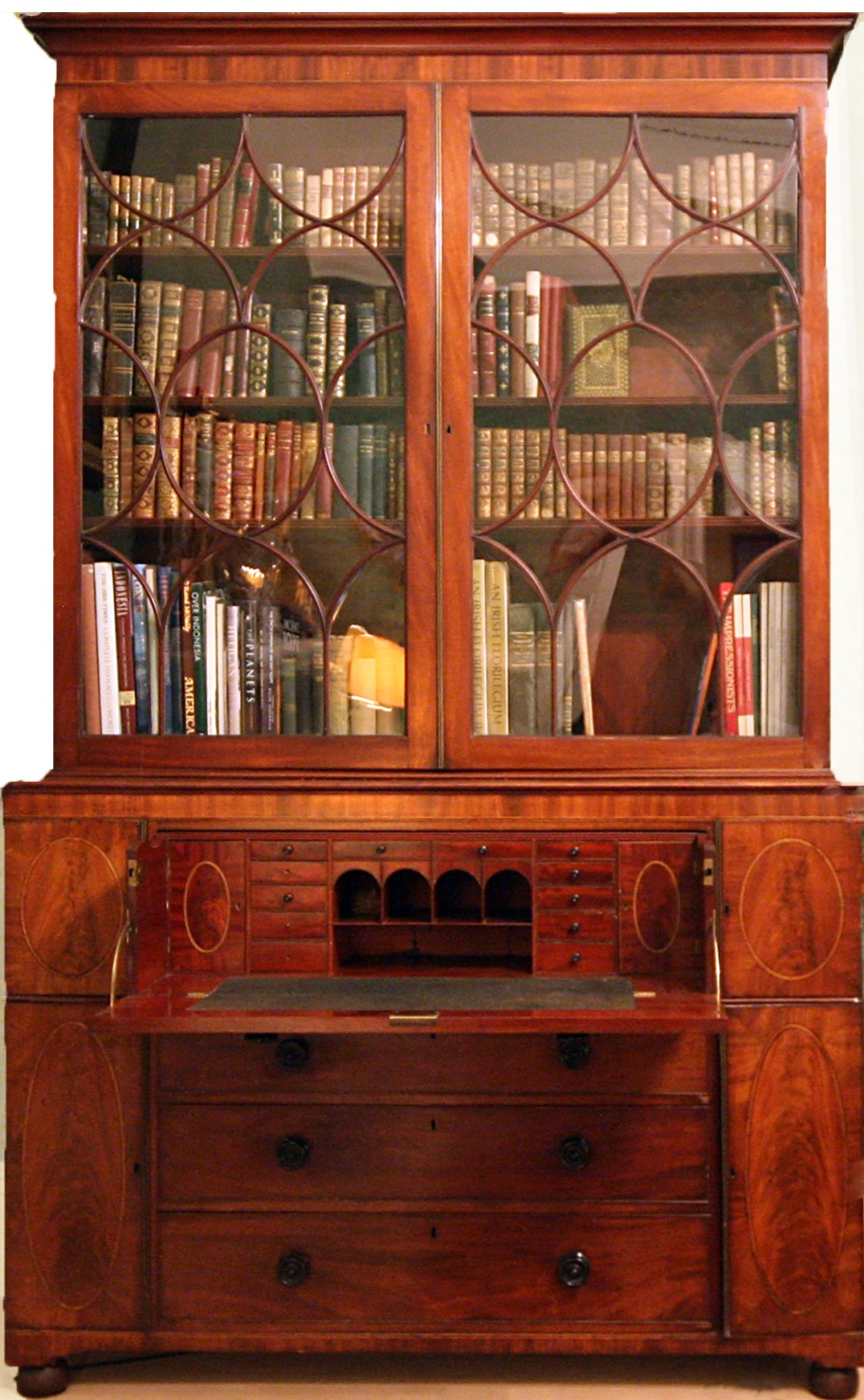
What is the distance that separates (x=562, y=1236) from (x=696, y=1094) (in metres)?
0.33

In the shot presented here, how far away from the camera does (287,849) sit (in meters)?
2.27

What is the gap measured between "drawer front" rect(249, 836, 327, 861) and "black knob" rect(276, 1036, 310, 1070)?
301 mm

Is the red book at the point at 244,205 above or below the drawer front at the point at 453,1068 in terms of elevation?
above

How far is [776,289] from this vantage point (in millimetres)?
2318

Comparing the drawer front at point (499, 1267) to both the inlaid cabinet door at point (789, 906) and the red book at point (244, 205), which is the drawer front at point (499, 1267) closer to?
the inlaid cabinet door at point (789, 906)

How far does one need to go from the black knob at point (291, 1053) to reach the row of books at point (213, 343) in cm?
→ 111

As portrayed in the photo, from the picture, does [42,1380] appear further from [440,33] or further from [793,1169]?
[440,33]

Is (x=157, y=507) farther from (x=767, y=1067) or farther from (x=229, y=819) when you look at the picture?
(x=767, y=1067)

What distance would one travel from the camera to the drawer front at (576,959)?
7.36 ft

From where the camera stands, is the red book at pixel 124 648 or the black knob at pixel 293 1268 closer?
the black knob at pixel 293 1268

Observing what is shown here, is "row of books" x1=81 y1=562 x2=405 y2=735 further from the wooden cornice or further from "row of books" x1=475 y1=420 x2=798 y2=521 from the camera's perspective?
the wooden cornice

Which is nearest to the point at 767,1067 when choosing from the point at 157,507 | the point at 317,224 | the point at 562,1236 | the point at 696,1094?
the point at 696,1094

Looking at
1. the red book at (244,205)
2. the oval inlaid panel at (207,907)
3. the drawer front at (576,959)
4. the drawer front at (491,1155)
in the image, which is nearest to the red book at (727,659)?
the drawer front at (576,959)

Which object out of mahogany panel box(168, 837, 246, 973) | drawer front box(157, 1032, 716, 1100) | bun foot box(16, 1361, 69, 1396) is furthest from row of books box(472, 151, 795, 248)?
bun foot box(16, 1361, 69, 1396)
